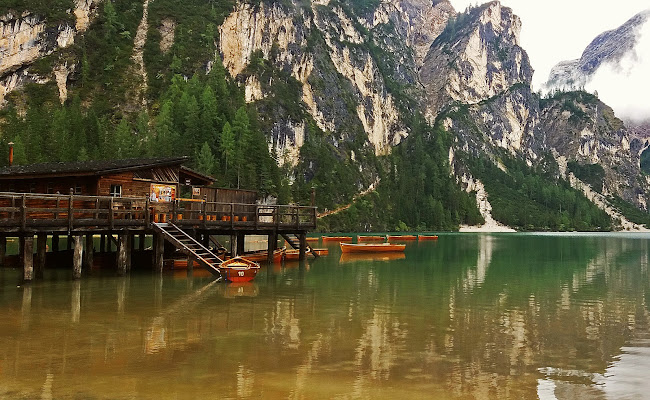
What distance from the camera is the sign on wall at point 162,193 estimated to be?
36.6m

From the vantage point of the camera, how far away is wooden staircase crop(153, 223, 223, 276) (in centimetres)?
3197

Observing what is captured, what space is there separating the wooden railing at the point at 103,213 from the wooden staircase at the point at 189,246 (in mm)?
876

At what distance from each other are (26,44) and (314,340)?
161872 mm

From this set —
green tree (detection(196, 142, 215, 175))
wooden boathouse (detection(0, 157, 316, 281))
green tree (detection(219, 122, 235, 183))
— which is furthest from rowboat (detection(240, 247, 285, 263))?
green tree (detection(219, 122, 235, 183))

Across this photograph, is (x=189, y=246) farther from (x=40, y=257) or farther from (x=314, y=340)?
(x=314, y=340)

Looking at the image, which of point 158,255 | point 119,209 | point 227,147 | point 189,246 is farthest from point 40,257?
point 227,147

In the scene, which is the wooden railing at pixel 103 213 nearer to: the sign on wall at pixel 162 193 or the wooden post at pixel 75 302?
the sign on wall at pixel 162 193

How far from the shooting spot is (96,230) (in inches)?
1224

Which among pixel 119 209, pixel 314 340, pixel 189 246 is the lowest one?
pixel 314 340

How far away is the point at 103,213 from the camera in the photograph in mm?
32062

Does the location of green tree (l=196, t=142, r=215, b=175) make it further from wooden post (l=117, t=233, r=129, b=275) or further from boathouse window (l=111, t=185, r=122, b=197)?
wooden post (l=117, t=233, r=129, b=275)

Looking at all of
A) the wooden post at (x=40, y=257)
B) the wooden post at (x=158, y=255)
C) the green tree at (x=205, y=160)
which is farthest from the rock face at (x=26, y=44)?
the wooden post at (x=158, y=255)

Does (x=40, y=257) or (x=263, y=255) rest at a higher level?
(x=40, y=257)

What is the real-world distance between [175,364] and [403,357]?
260 inches
